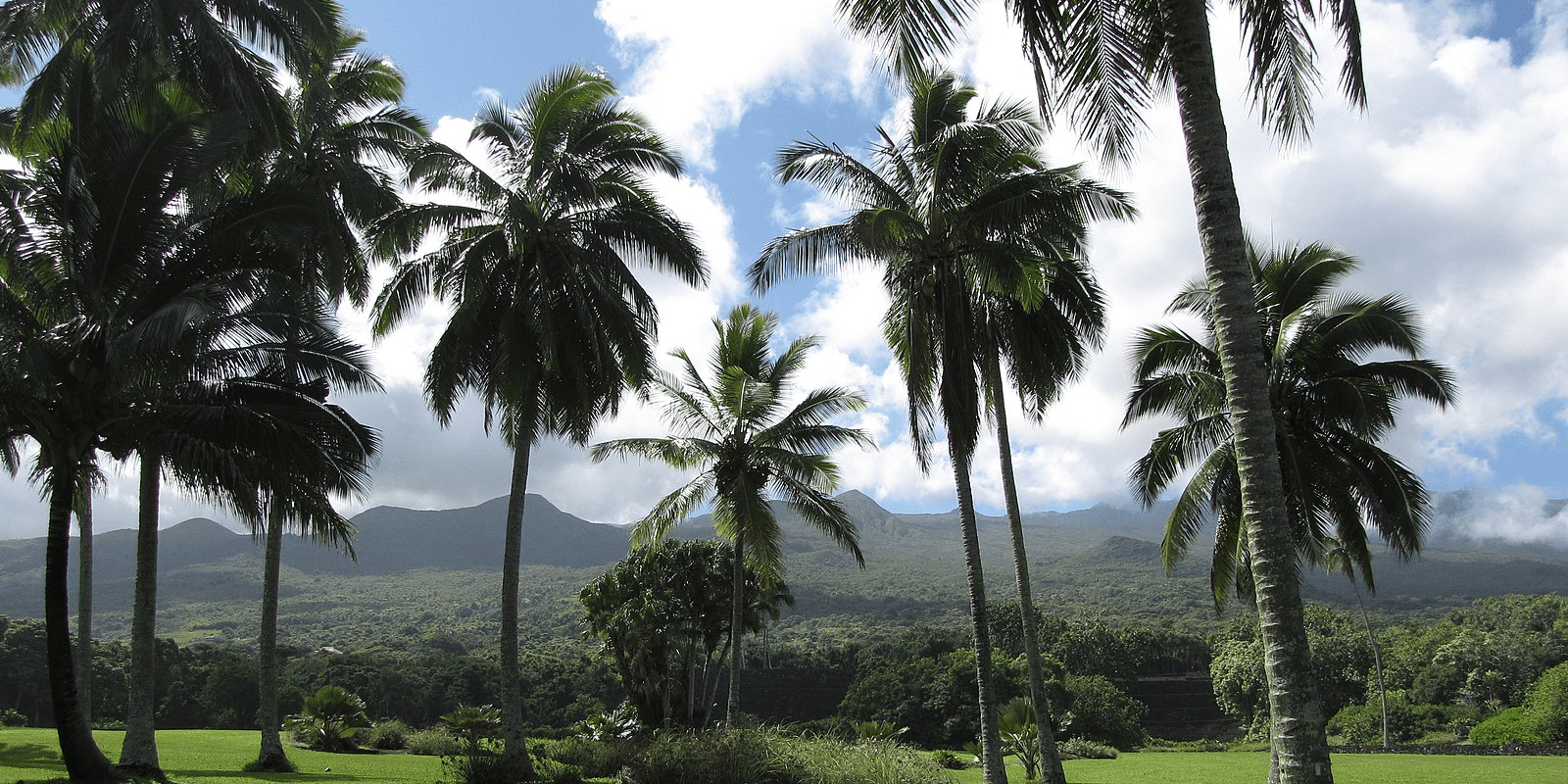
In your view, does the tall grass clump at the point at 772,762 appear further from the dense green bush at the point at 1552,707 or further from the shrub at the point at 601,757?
the dense green bush at the point at 1552,707

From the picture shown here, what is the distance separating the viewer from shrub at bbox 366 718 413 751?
928 inches

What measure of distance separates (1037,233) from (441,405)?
36.1 feet

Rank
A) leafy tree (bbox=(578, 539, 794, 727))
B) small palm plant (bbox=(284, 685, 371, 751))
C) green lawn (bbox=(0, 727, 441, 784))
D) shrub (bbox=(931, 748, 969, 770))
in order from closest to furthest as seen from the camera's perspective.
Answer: green lawn (bbox=(0, 727, 441, 784))
small palm plant (bbox=(284, 685, 371, 751))
shrub (bbox=(931, 748, 969, 770))
leafy tree (bbox=(578, 539, 794, 727))

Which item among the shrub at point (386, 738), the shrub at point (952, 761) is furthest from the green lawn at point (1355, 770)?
the shrub at point (386, 738)

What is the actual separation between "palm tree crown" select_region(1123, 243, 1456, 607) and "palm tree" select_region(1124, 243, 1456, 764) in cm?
2

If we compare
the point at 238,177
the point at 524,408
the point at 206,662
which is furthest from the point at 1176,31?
the point at 206,662

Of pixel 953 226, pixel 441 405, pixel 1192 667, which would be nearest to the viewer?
pixel 953 226

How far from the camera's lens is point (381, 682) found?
38.5 metres

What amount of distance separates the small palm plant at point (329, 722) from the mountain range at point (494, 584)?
5146cm

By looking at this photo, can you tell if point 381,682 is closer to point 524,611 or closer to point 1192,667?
point 1192,667

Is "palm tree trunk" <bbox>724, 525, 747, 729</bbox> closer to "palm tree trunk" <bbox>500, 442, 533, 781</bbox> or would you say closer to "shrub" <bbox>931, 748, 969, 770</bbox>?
"palm tree trunk" <bbox>500, 442, 533, 781</bbox>

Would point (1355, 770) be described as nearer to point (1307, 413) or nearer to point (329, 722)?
point (1307, 413)

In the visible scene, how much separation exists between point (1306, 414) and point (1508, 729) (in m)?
22.7

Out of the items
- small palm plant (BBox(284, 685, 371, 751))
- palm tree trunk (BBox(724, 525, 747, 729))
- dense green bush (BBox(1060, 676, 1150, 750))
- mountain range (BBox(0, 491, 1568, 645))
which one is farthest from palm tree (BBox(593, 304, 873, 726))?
mountain range (BBox(0, 491, 1568, 645))
